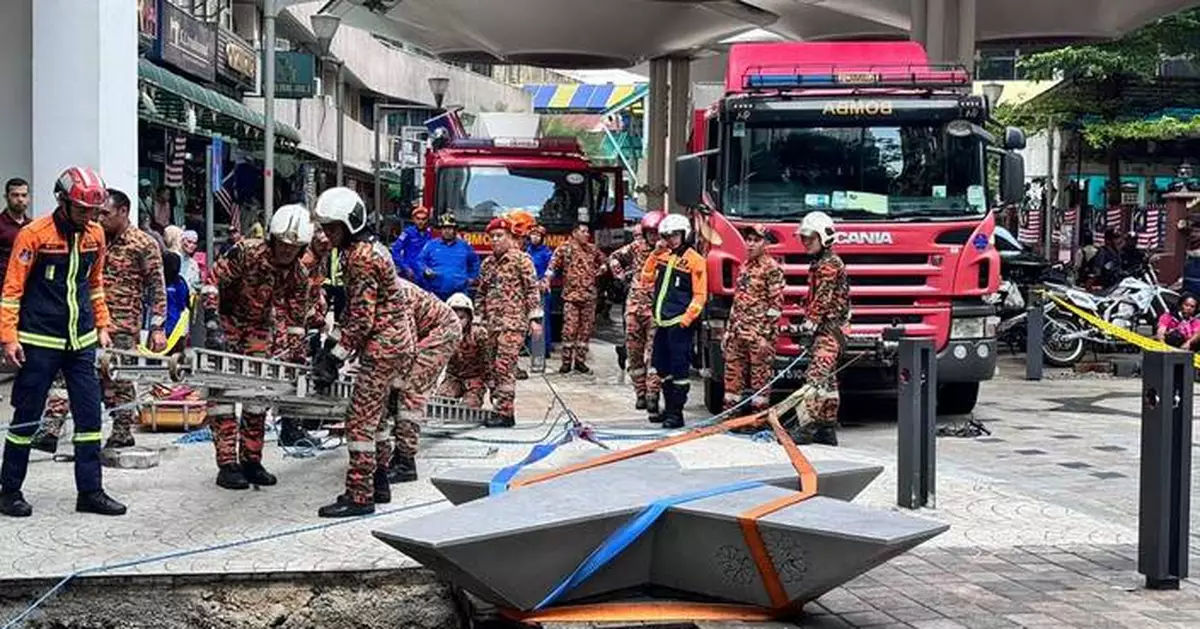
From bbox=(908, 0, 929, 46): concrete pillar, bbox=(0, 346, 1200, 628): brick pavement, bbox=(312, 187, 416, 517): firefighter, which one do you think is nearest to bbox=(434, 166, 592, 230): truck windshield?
→ bbox=(908, 0, 929, 46): concrete pillar

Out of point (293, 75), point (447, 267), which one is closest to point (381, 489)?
point (447, 267)

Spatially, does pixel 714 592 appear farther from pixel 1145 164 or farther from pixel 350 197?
pixel 1145 164

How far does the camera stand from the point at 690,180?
12.6 metres

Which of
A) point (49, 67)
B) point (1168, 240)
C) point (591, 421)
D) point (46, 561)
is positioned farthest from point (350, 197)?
point (1168, 240)

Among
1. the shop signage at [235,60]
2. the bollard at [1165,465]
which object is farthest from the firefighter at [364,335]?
the shop signage at [235,60]

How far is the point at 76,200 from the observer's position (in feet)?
25.4

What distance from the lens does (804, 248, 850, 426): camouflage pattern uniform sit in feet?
36.6

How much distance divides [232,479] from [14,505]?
1.37 metres

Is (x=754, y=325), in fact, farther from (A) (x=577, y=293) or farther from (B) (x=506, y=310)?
(A) (x=577, y=293)

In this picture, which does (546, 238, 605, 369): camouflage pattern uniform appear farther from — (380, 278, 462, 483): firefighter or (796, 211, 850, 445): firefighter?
(380, 278, 462, 483): firefighter

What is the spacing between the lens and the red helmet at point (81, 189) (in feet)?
25.4

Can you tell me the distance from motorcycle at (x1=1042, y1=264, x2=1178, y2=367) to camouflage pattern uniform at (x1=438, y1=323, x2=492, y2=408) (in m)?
8.99

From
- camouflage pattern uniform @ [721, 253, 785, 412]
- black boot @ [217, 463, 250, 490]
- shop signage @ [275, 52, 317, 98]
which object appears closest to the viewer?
black boot @ [217, 463, 250, 490]

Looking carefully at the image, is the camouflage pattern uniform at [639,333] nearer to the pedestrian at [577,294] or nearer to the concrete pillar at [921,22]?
the pedestrian at [577,294]
